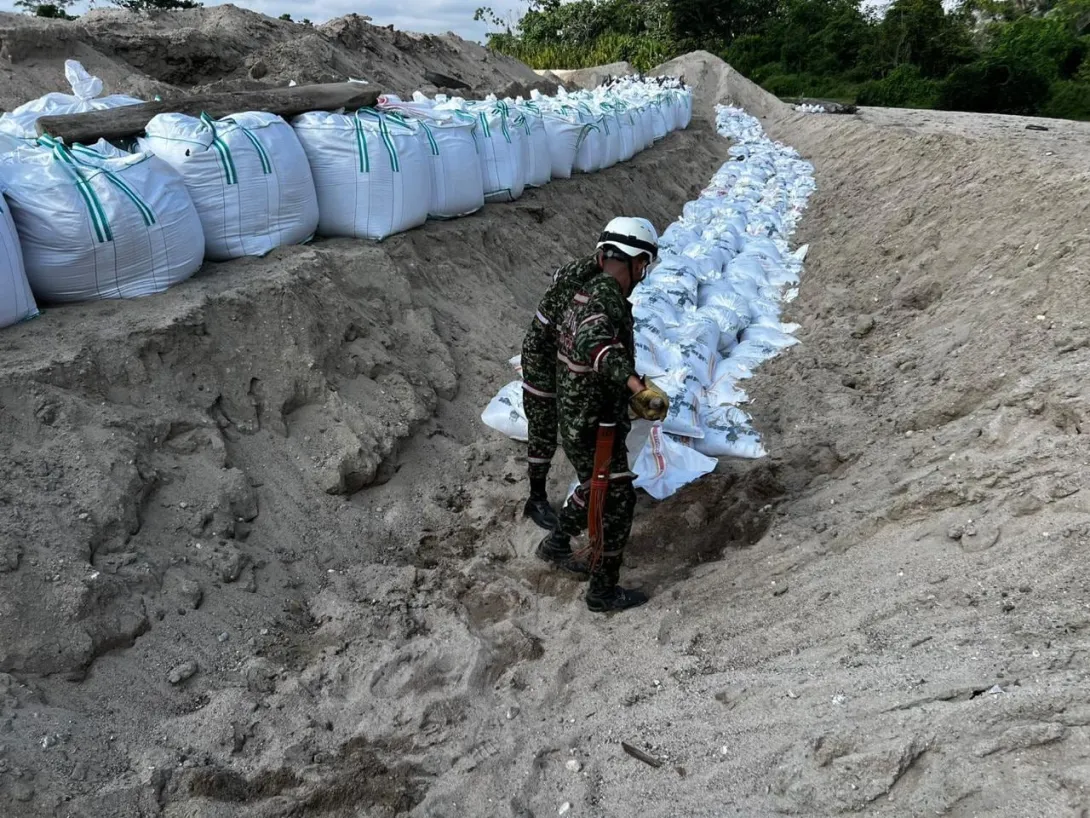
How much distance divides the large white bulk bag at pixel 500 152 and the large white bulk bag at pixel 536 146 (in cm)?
24

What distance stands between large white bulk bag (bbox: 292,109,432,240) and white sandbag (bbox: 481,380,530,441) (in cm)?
145

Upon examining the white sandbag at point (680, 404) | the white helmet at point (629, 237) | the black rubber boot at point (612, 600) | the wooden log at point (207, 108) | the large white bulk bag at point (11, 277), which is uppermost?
the wooden log at point (207, 108)

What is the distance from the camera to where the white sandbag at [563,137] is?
23.5 feet

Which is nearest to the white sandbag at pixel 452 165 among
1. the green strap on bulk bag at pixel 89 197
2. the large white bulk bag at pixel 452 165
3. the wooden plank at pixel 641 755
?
the large white bulk bag at pixel 452 165

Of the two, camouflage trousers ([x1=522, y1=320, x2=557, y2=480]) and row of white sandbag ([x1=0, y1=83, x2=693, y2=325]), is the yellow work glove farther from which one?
row of white sandbag ([x1=0, y1=83, x2=693, y2=325])

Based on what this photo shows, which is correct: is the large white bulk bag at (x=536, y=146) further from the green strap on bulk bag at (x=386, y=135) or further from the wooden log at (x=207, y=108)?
the green strap on bulk bag at (x=386, y=135)

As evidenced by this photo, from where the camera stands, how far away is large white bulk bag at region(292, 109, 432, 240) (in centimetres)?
428

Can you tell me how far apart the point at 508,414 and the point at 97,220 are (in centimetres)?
206

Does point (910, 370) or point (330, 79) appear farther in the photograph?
point (330, 79)

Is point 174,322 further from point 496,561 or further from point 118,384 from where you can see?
point 496,561

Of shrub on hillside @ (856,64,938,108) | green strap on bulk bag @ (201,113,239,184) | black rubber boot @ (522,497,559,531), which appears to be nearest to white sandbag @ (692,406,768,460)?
black rubber boot @ (522,497,559,531)

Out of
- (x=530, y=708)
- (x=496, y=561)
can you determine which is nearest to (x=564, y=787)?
(x=530, y=708)

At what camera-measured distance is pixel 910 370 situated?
412 cm

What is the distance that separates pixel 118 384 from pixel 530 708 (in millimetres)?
2118
